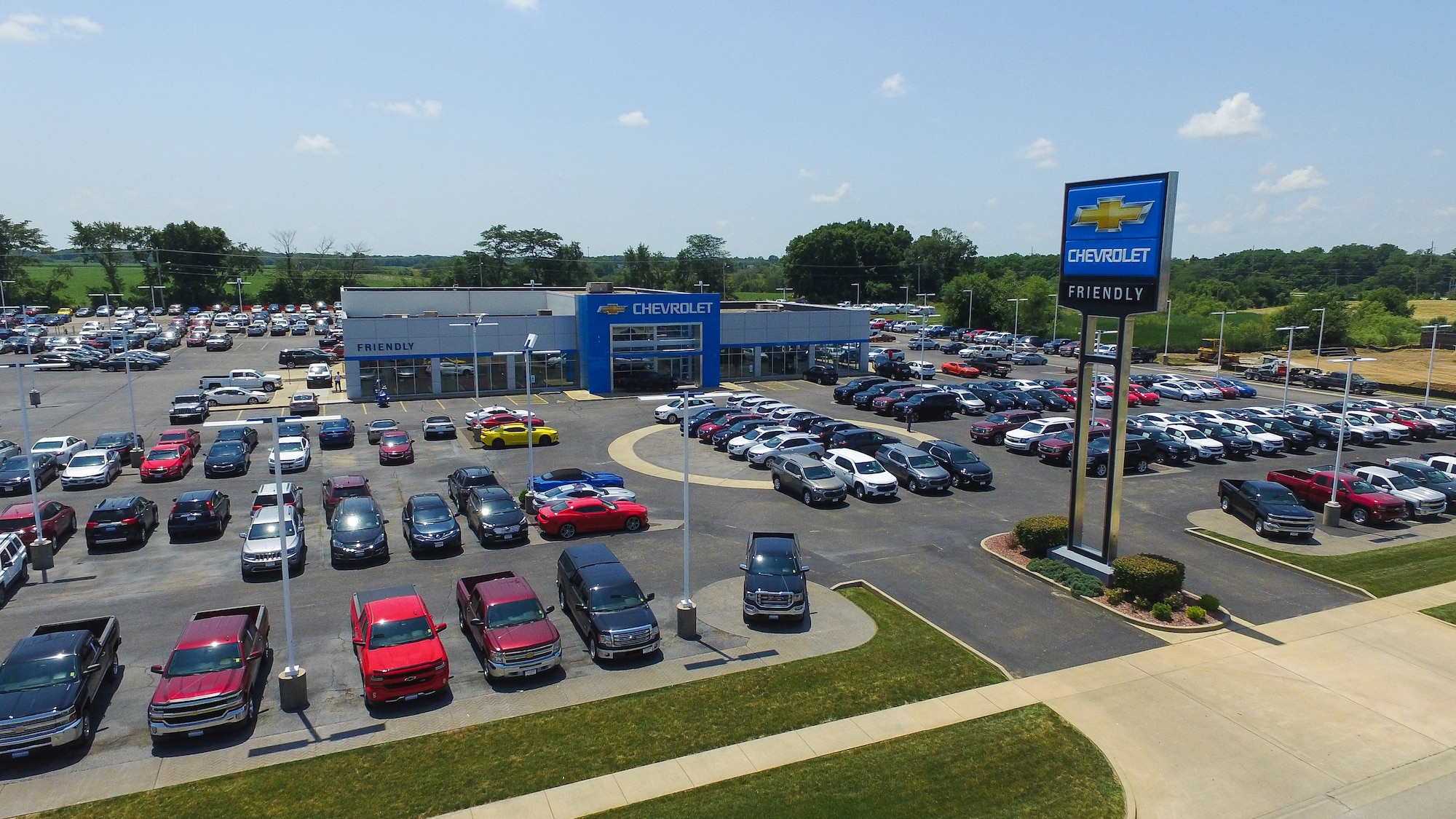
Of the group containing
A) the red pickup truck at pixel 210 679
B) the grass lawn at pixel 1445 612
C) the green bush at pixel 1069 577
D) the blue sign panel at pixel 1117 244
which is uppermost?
the blue sign panel at pixel 1117 244

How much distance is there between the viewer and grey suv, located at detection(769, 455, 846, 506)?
30.1m

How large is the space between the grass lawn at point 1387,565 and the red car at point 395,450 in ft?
102

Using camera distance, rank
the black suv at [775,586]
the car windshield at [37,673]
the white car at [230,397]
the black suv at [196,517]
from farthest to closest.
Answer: the white car at [230,397] → the black suv at [196,517] → the black suv at [775,586] → the car windshield at [37,673]

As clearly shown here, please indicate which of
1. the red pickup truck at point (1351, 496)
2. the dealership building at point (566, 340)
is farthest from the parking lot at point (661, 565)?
the dealership building at point (566, 340)

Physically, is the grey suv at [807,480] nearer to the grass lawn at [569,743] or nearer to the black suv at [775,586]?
the black suv at [775,586]

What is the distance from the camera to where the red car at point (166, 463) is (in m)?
33.9

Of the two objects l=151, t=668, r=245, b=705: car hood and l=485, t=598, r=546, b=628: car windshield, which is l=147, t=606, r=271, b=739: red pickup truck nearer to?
l=151, t=668, r=245, b=705: car hood

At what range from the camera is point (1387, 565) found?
24516 millimetres

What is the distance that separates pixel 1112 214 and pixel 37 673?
2419 centimetres

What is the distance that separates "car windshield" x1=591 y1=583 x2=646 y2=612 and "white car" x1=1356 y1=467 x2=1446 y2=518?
27.4 m

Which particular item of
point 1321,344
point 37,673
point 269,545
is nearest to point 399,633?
point 37,673

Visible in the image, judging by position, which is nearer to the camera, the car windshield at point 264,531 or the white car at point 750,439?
the car windshield at point 264,531

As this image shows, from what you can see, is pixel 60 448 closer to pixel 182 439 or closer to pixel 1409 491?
pixel 182 439

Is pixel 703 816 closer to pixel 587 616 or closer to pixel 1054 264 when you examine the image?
pixel 587 616
